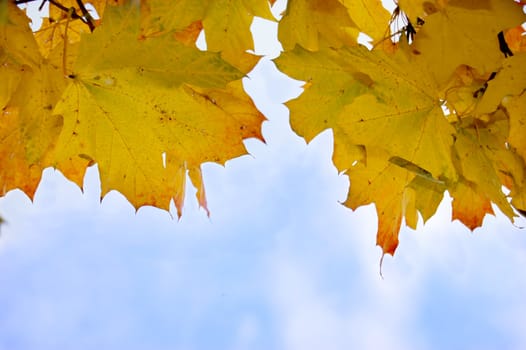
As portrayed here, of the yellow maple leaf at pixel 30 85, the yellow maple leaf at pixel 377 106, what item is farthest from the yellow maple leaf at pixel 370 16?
the yellow maple leaf at pixel 30 85

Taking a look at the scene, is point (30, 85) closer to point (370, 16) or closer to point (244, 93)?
point (244, 93)

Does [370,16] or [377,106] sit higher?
[370,16]

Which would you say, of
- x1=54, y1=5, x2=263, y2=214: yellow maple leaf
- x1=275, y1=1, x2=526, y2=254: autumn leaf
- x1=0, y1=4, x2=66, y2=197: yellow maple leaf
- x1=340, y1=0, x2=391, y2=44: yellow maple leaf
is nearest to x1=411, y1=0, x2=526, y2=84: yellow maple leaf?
x1=275, y1=1, x2=526, y2=254: autumn leaf

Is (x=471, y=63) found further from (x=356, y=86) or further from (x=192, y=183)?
(x=192, y=183)

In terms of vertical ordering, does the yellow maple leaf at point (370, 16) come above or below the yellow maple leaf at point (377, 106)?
above

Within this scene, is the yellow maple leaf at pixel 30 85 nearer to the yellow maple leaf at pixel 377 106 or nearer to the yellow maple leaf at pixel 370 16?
the yellow maple leaf at pixel 377 106

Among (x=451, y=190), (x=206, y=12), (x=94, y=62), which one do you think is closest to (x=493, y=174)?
(x=451, y=190)

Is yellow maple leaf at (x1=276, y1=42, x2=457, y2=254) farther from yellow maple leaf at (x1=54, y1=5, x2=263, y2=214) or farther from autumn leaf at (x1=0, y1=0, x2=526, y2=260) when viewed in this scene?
yellow maple leaf at (x1=54, y1=5, x2=263, y2=214)

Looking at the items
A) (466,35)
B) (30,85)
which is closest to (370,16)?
(466,35)
